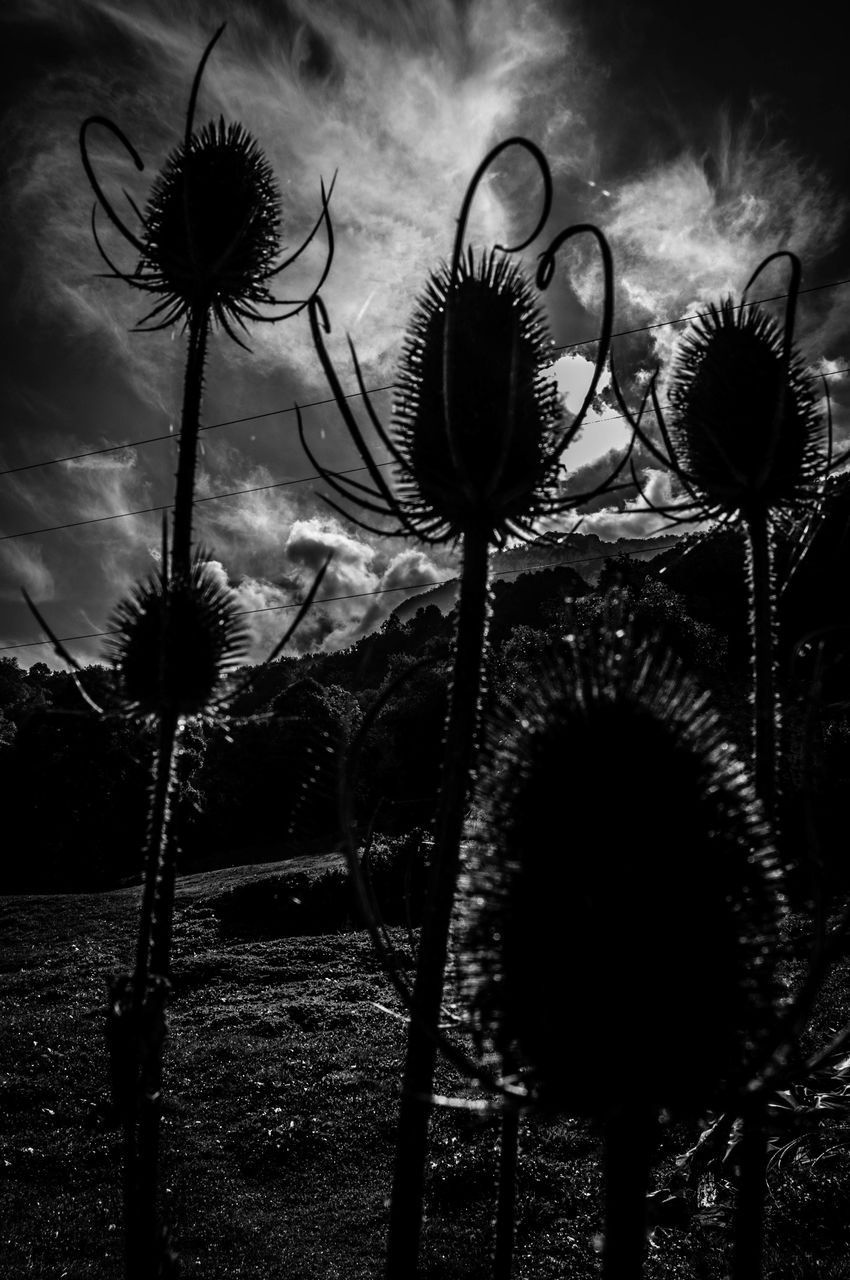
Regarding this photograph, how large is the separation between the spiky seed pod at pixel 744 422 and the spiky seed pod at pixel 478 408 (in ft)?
Answer: 2.38

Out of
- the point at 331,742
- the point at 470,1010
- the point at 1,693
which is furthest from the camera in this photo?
the point at 1,693

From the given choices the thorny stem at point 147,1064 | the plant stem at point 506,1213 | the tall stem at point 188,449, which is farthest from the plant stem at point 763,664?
the tall stem at point 188,449

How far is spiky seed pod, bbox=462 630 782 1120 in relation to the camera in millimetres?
1614

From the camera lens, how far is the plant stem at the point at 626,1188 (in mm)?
1587

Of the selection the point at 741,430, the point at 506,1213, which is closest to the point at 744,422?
the point at 741,430

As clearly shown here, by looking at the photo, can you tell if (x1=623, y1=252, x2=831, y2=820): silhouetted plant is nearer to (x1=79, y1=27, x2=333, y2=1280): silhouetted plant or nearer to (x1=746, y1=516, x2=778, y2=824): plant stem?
(x1=746, y1=516, x2=778, y2=824): plant stem

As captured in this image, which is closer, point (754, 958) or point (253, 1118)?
point (754, 958)

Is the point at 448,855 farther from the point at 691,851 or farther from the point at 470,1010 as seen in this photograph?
the point at 691,851

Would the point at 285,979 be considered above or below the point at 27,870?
below

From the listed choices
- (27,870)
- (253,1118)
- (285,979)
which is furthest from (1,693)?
(253,1118)

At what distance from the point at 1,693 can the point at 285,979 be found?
80.8 m

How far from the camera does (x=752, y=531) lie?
10.9 feet

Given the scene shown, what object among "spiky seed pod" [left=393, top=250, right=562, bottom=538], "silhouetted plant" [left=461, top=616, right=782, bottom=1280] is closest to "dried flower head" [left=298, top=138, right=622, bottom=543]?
"spiky seed pod" [left=393, top=250, right=562, bottom=538]

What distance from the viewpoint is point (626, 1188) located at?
5.29ft
